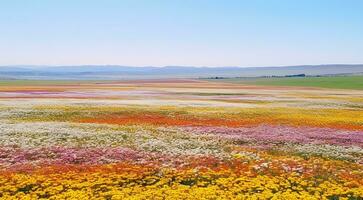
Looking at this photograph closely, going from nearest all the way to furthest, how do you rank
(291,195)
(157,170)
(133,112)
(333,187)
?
(291,195), (333,187), (157,170), (133,112)

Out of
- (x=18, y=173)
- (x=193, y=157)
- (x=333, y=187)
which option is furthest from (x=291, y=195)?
(x=18, y=173)

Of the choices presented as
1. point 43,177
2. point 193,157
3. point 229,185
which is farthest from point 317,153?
point 43,177

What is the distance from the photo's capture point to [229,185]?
49.1 ft

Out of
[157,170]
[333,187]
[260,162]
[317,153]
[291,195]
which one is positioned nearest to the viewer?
[291,195]

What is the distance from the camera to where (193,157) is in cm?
1978

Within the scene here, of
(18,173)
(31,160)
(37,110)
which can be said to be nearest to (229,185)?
(18,173)

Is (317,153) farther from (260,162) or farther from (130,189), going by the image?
(130,189)

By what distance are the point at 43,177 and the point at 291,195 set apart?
8.24 metres

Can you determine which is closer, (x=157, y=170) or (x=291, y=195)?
(x=291, y=195)

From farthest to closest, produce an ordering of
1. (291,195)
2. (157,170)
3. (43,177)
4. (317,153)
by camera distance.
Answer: (317,153), (157,170), (43,177), (291,195)

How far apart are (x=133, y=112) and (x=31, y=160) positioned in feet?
69.4

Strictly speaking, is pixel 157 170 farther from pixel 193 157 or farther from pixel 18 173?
pixel 18 173

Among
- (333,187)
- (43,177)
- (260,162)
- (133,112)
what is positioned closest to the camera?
(333,187)

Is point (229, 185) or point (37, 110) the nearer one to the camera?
point (229, 185)
